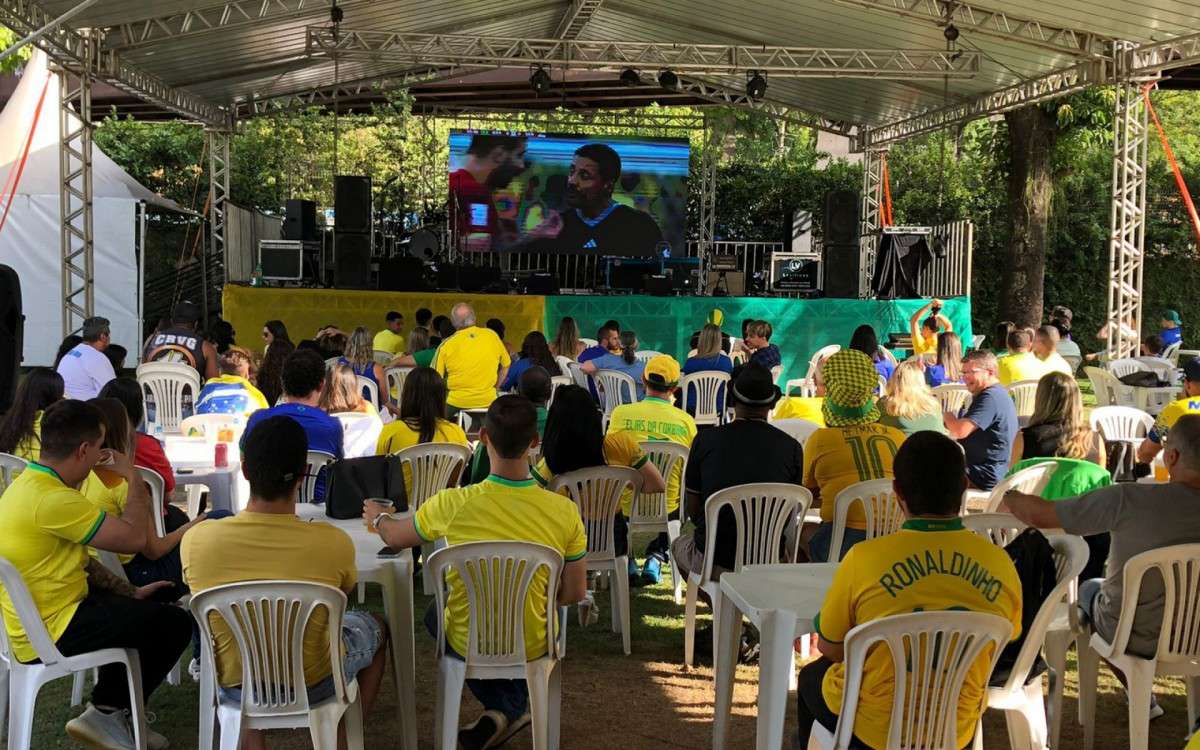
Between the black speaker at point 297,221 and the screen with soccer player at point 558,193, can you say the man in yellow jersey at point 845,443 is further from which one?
the screen with soccer player at point 558,193

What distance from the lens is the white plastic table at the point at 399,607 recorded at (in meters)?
3.61

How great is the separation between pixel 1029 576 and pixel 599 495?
6.29 feet

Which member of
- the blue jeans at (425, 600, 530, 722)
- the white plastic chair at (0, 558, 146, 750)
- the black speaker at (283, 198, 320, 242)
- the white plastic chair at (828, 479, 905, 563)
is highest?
the black speaker at (283, 198, 320, 242)

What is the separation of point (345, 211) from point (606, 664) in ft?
38.1

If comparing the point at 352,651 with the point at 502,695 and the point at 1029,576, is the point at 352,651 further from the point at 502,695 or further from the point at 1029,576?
the point at 1029,576

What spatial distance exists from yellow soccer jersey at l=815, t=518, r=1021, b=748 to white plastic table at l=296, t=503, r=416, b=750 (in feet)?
4.40

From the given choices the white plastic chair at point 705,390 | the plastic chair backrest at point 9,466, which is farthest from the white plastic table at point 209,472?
→ the white plastic chair at point 705,390

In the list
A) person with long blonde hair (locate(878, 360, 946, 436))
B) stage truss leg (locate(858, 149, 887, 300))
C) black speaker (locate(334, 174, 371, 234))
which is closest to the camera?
person with long blonde hair (locate(878, 360, 946, 436))

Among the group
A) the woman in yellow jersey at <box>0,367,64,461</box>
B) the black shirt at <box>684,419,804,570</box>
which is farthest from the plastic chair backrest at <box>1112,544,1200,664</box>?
the woman in yellow jersey at <box>0,367,64,461</box>

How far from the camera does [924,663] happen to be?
109 inches

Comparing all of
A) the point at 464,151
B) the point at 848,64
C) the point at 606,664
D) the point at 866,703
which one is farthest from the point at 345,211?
the point at 866,703

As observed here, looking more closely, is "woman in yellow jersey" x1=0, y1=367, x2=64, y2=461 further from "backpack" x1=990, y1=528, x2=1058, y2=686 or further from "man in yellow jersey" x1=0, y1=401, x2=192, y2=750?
"backpack" x1=990, y1=528, x2=1058, y2=686

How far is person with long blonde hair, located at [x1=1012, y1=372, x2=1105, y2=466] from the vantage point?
Answer: 4832 millimetres

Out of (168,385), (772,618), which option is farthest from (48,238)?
(772,618)
